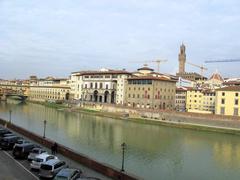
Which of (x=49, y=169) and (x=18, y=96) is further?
(x=18, y=96)

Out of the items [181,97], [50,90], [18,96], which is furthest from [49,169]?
[18,96]

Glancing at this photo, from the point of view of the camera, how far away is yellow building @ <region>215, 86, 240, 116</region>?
6538 cm

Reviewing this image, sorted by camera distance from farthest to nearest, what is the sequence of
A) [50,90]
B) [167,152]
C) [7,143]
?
1. [50,90]
2. [167,152]
3. [7,143]

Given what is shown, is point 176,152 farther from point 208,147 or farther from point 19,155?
point 19,155

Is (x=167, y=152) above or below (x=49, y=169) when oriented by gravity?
below

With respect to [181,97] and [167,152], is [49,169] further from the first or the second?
[181,97]

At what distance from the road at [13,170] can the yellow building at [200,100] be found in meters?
63.5

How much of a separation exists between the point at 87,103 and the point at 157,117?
95.7ft

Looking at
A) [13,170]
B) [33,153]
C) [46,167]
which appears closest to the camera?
[46,167]

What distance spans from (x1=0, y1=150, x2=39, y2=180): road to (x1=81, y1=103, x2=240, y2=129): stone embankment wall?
43.0m

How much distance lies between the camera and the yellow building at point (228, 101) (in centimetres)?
6538

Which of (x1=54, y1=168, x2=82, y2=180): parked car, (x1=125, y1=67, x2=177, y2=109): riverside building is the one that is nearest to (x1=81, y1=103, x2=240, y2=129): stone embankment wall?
(x1=125, y1=67, x2=177, y2=109): riverside building

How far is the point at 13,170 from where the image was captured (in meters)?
18.7

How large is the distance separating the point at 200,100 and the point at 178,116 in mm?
24873
